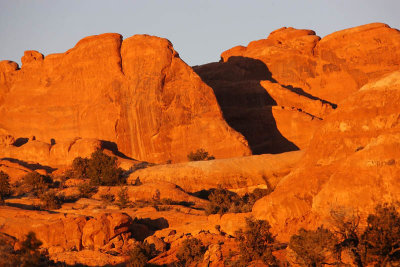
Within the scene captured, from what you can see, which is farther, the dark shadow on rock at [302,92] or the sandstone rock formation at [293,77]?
the dark shadow on rock at [302,92]

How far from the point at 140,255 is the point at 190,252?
1.69m

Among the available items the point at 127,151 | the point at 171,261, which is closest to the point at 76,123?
the point at 127,151

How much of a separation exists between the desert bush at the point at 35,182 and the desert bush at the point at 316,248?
1786cm

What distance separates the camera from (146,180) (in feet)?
130

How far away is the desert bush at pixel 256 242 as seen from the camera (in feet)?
74.9

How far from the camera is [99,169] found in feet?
130

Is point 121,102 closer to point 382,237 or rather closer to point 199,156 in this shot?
point 199,156

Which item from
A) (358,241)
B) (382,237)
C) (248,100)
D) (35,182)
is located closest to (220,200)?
(35,182)

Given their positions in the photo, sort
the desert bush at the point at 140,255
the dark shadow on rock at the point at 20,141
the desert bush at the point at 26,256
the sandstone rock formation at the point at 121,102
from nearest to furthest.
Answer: the desert bush at the point at 26,256 → the desert bush at the point at 140,255 → the sandstone rock formation at the point at 121,102 → the dark shadow on rock at the point at 20,141

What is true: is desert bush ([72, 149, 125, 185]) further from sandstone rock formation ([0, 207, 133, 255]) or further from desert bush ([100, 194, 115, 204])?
sandstone rock formation ([0, 207, 133, 255])

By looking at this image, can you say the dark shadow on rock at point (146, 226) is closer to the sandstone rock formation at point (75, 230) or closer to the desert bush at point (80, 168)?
the sandstone rock formation at point (75, 230)

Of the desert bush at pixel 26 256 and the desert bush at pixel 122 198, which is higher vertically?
the desert bush at pixel 122 198

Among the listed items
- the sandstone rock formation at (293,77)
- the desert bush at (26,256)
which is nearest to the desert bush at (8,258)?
the desert bush at (26,256)

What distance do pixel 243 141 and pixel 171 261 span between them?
2280cm
